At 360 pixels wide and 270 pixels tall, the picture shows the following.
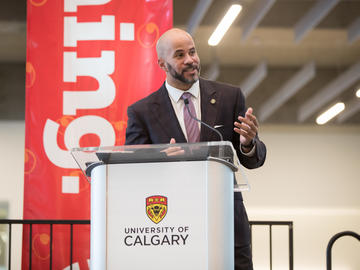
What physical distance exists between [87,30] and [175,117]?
1.80m

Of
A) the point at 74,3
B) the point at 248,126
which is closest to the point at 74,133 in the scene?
the point at 74,3

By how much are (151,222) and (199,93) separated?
0.74m

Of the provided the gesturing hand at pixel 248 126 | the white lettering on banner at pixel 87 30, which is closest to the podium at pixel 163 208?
the gesturing hand at pixel 248 126

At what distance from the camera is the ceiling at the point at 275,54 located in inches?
294

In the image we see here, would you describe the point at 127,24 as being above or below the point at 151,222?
above

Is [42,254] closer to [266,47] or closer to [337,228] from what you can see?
[266,47]

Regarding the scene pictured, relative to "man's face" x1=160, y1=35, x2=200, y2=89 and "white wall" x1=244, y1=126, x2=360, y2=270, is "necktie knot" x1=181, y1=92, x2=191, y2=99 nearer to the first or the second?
"man's face" x1=160, y1=35, x2=200, y2=89

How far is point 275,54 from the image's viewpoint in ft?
30.8

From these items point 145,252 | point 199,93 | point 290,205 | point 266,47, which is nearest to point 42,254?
point 199,93

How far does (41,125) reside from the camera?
362 centimetres

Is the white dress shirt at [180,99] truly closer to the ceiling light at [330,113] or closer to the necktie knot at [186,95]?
the necktie knot at [186,95]

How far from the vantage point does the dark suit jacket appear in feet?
6.75

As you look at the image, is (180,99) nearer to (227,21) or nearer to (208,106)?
(208,106)

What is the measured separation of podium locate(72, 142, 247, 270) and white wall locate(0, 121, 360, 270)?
9523 millimetres
